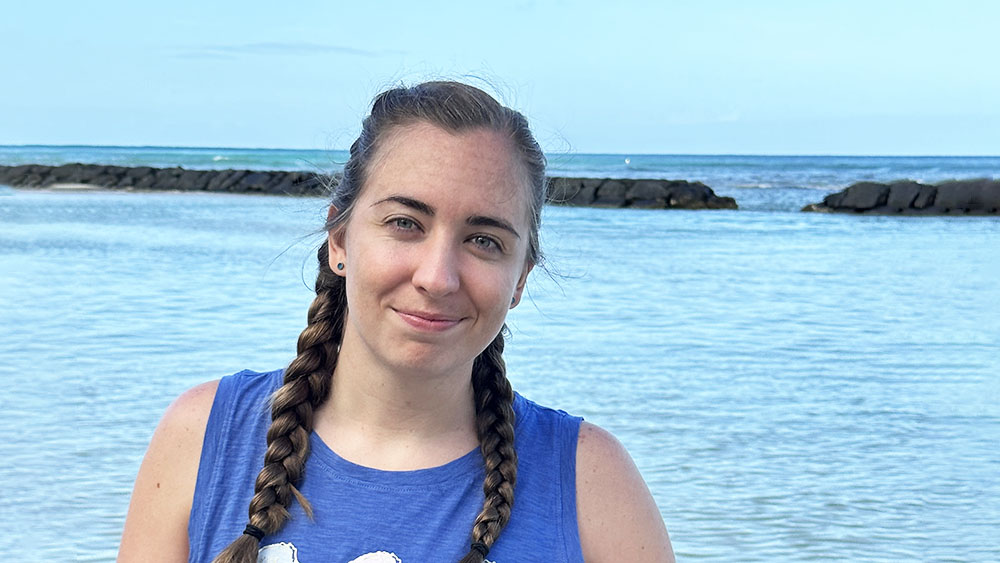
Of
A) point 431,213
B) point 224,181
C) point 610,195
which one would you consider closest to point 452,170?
point 431,213

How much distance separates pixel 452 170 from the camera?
1.77 metres

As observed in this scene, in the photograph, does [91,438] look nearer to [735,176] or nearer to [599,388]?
[599,388]

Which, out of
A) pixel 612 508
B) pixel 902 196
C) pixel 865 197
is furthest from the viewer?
pixel 902 196

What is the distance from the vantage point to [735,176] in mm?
44781

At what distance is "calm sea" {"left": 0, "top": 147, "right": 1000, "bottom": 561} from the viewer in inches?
170

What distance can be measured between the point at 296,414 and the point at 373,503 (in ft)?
0.63

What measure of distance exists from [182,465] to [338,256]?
1.27ft

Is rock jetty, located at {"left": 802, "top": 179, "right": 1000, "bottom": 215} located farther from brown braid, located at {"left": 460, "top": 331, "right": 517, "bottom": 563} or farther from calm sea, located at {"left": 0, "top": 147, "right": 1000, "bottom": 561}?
brown braid, located at {"left": 460, "top": 331, "right": 517, "bottom": 563}

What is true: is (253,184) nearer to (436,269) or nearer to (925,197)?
(925,197)

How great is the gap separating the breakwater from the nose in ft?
83.7

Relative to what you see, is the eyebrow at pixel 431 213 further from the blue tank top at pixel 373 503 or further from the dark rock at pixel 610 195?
the dark rock at pixel 610 195

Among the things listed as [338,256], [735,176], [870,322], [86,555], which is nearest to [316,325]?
[338,256]

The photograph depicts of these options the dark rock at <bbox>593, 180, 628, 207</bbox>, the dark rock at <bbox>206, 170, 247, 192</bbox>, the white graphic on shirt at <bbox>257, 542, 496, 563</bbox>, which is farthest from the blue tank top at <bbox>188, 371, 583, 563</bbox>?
the dark rock at <bbox>206, 170, 247, 192</bbox>

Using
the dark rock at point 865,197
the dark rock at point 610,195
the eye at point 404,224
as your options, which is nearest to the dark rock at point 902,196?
the dark rock at point 865,197
